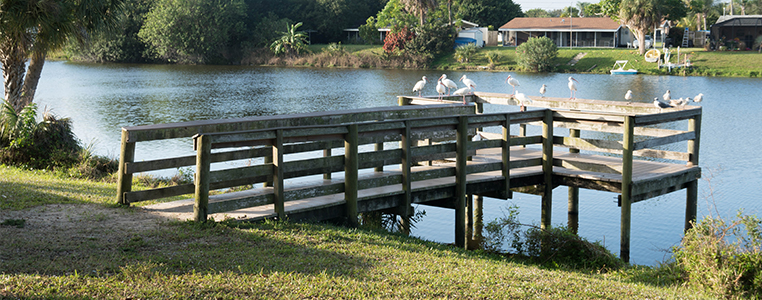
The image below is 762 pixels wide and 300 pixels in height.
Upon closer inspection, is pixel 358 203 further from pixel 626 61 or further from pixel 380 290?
pixel 626 61

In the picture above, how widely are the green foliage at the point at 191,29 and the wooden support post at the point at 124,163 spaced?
65.9m

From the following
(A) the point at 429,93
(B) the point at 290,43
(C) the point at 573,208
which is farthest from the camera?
Result: (B) the point at 290,43

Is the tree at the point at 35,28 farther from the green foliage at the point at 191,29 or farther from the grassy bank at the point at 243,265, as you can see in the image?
the green foliage at the point at 191,29

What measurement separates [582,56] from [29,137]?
2309 inches

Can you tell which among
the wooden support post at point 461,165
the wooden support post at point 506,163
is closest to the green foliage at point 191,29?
the wooden support post at point 506,163

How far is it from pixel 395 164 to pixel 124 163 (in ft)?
13.1

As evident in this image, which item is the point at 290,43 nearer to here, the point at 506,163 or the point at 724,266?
the point at 506,163

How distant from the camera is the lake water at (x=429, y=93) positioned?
1496 cm

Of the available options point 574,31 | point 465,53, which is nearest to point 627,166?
point 465,53

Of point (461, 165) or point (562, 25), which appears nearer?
point (461, 165)

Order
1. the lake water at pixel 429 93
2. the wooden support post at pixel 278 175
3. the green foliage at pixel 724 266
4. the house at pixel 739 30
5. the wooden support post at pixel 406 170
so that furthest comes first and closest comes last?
the house at pixel 739 30, the lake water at pixel 429 93, the wooden support post at pixel 406 170, the wooden support post at pixel 278 175, the green foliage at pixel 724 266

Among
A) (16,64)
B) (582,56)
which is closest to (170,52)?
(582,56)

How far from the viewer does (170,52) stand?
73.8 m

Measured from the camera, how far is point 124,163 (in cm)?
840
